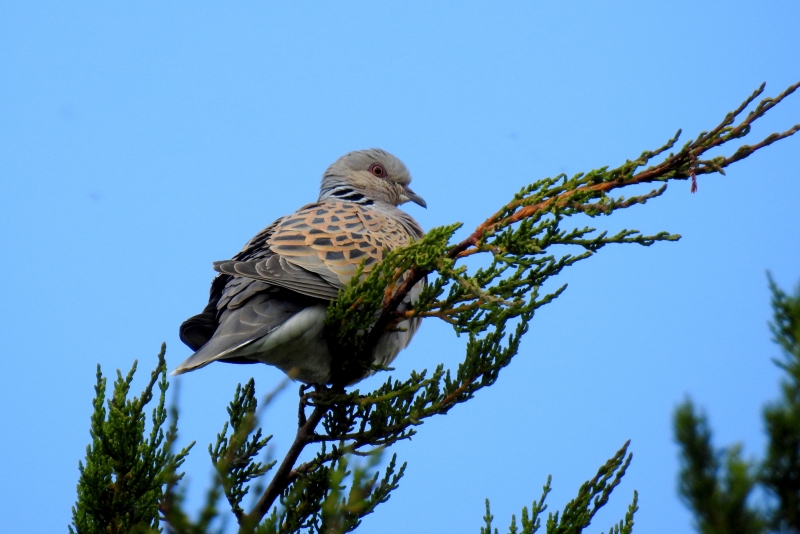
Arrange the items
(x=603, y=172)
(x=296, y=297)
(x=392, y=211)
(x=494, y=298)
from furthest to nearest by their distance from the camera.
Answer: (x=392, y=211) < (x=296, y=297) < (x=603, y=172) < (x=494, y=298)

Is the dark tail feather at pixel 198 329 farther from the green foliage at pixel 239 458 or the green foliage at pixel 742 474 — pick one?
the green foliage at pixel 742 474

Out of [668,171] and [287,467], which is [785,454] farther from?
[287,467]

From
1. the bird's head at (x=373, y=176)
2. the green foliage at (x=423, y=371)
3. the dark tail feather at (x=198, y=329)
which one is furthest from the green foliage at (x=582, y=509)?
the bird's head at (x=373, y=176)

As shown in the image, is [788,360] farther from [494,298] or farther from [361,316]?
[361,316]

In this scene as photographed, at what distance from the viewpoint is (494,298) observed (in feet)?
9.05

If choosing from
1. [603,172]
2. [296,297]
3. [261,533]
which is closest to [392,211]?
[296,297]

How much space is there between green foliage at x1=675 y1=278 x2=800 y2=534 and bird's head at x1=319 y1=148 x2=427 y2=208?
4.51 meters

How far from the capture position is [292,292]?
12.6 feet

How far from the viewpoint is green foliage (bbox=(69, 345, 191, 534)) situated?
10.0 ft

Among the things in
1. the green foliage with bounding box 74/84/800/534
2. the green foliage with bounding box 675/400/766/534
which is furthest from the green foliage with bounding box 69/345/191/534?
the green foliage with bounding box 675/400/766/534

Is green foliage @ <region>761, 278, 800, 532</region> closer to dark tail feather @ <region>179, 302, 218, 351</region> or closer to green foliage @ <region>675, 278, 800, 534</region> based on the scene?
green foliage @ <region>675, 278, 800, 534</region>

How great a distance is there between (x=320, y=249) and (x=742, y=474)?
2.87m

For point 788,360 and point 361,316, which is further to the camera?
point 361,316

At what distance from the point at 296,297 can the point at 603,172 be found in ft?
4.81
